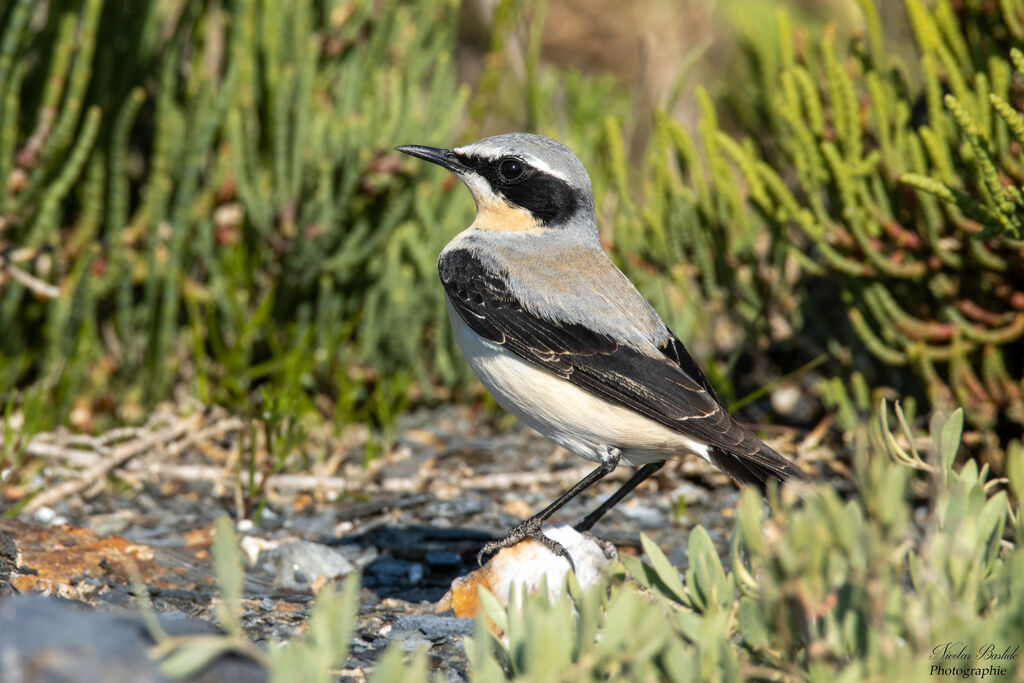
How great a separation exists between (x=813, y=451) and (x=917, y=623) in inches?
129

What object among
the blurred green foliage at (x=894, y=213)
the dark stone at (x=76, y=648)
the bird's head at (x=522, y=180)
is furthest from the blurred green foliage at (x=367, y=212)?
the dark stone at (x=76, y=648)

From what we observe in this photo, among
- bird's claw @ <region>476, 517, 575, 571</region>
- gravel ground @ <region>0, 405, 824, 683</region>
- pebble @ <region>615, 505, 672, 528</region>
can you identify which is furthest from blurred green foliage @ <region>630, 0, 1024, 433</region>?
bird's claw @ <region>476, 517, 575, 571</region>

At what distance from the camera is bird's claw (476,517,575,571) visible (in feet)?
11.7

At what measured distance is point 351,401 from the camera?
5.24m

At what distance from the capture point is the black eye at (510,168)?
13.7 feet

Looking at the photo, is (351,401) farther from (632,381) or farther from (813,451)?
(813,451)

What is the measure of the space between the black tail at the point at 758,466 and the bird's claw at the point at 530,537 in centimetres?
66

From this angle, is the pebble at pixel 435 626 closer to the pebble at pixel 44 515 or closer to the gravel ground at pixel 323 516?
the gravel ground at pixel 323 516

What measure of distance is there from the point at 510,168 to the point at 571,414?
1.11 m

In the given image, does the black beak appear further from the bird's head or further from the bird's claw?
the bird's claw

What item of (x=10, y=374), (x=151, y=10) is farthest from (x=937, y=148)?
(x=10, y=374)

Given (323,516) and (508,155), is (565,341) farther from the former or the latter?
(323,516)

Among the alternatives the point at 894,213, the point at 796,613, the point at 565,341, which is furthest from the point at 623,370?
the point at 894,213

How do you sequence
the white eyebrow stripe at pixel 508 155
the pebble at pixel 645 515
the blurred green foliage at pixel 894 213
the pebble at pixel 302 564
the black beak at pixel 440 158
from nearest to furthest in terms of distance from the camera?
the pebble at pixel 302 564
the white eyebrow stripe at pixel 508 155
the black beak at pixel 440 158
the blurred green foliage at pixel 894 213
the pebble at pixel 645 515
